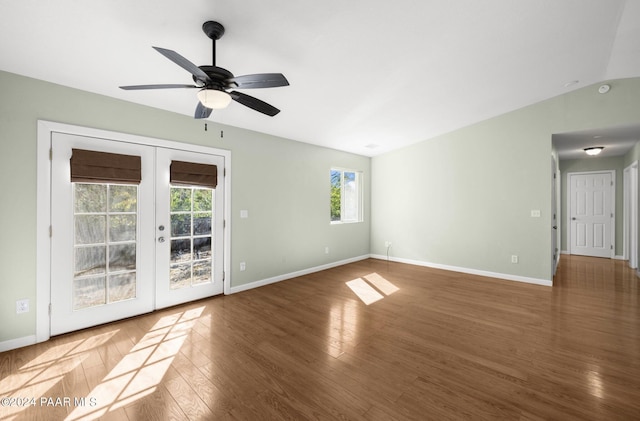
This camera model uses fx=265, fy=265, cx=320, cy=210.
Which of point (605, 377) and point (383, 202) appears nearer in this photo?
point (605, 377)

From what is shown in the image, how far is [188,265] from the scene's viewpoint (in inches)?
146

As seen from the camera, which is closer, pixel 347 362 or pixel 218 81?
pixel 218 81

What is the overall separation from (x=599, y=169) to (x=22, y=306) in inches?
426

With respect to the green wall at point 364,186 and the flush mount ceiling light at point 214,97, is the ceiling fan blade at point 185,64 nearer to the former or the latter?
the flush mount ceiling light at point 214,97

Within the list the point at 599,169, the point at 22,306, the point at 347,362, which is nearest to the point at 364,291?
the point at 347,362

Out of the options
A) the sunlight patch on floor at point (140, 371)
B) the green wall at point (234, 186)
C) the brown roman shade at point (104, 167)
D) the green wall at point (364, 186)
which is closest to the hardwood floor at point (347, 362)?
the sunlight patch on floor at point (140, 371)

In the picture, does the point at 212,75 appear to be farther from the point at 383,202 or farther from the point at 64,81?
the point at 383,202

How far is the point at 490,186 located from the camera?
16.6ft

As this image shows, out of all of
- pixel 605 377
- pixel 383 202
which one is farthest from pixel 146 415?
pixel 383 202

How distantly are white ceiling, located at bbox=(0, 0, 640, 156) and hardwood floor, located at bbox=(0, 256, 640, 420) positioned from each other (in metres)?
2.70

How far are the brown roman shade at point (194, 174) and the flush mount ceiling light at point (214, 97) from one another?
169 centimetres

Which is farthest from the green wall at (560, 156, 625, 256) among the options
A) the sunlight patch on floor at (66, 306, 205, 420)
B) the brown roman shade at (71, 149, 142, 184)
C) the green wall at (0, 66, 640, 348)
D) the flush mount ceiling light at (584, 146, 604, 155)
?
the brown roman shade at (71, 149, 142, 184)

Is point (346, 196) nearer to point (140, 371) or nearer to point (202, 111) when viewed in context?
point (202, 111)

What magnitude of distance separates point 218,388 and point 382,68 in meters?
3.50
